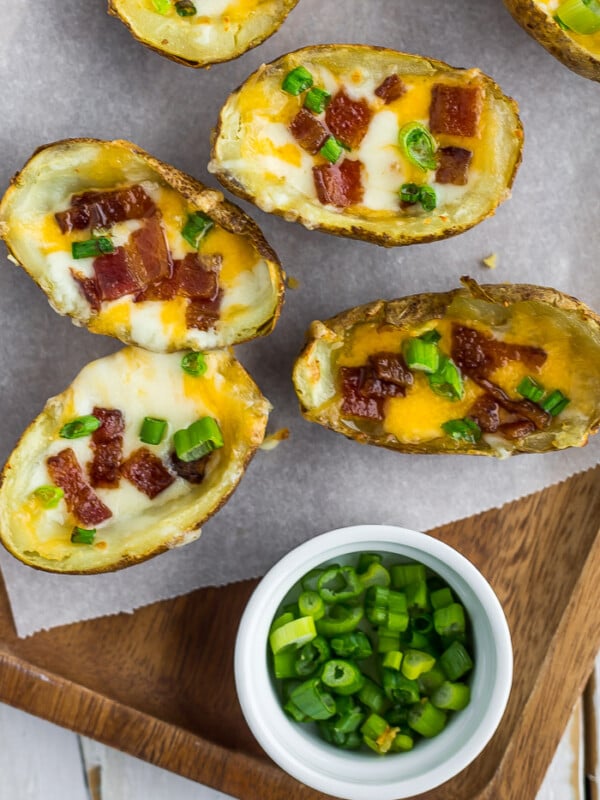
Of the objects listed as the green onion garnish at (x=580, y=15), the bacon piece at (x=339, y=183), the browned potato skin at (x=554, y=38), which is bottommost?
the bacon piece at (x=339, y=183)

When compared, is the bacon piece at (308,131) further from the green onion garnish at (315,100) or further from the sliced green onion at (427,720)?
the sliced green onion at (427,720)

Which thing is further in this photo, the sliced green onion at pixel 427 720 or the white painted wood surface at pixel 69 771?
the white painted wood surface at pixel 69 771

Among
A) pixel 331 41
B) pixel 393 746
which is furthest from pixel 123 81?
pixel 393 746

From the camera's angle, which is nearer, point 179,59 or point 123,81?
point 179,59

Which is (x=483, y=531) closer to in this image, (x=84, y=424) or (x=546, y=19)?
(x=84, y=424)

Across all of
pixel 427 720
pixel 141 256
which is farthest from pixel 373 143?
pixel 427 720

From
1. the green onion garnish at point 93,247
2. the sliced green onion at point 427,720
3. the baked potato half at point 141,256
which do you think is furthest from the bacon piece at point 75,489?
the sliced green onion at point 427,720

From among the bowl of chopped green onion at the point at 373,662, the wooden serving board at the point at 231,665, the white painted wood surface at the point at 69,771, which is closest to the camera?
the bowl of chopped green onion at the point at 373,662

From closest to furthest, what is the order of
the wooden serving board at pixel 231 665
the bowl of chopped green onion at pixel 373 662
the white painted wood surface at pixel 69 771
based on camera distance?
1. the bowl of chopped green onion at pixel 373 662
2. the wooden serving board at pixel 231 665
3. the white painted wood surface at pixel 69 771
